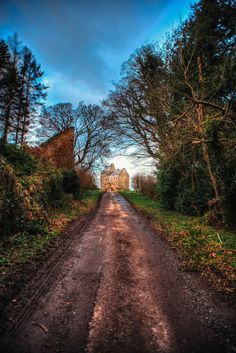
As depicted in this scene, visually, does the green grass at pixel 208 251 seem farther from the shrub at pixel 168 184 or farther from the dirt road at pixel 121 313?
the shrub at pixel 168 184

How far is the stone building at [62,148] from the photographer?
21.0m

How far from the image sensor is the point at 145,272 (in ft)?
14.9

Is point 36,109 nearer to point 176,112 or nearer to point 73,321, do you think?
point 176,112

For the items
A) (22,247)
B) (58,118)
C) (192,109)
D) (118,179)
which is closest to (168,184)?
(192,109)

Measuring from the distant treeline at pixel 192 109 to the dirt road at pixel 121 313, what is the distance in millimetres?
5332

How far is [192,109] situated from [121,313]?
9.68 meters

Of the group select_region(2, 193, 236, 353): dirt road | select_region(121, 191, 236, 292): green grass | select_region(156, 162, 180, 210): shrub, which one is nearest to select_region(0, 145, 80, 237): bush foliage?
select_region(2, 193, 236, 353): dirt road

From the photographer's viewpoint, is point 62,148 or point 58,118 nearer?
point 62,148

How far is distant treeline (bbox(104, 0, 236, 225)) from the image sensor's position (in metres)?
8.30

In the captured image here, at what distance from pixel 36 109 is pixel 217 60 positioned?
667 inches

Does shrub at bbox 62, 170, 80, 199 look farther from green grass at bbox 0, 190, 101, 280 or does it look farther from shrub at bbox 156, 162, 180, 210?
green grass at bbox 0, 190, 101, 280

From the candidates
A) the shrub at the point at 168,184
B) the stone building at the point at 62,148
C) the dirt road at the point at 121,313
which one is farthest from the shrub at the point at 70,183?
the dirt road at the point at 121,313

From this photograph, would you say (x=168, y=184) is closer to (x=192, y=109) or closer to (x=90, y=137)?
→ (x=192, y=109)

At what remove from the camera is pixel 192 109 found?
32.5ft
